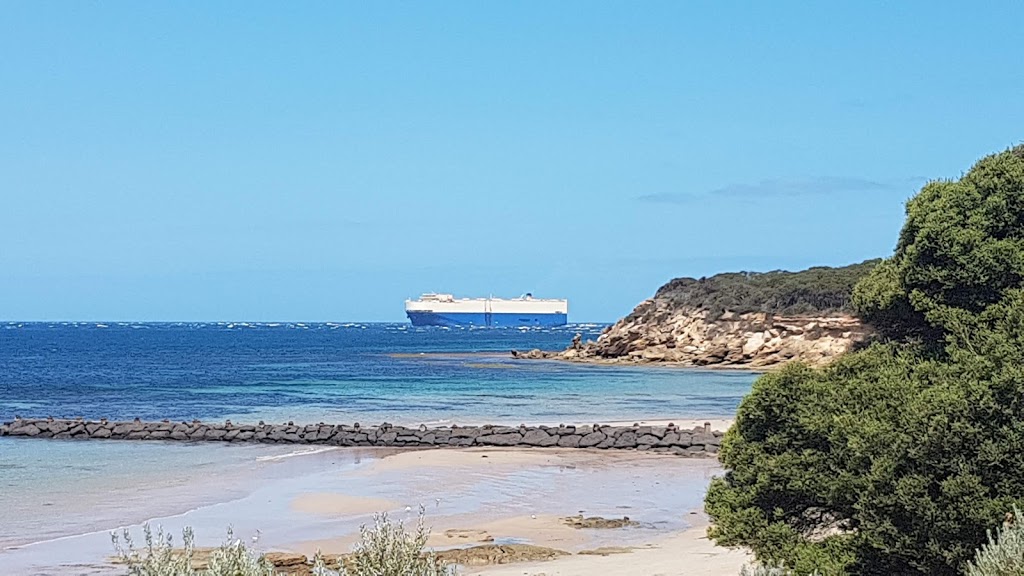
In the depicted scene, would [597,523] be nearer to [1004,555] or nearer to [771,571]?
[771,571]

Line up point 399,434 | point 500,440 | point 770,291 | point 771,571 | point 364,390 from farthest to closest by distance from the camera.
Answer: point 770,291 → point 364,390 → point 399,434 → point 500,440 → point 771,571

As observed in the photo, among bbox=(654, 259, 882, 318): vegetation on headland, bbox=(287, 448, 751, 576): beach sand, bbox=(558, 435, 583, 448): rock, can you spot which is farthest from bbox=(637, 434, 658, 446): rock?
bbox=(654, 259, 882, 318): vegetation on headland

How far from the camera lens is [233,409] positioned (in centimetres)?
3762

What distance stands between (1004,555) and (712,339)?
65722mm

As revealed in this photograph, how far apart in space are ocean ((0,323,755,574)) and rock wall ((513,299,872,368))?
166 inches

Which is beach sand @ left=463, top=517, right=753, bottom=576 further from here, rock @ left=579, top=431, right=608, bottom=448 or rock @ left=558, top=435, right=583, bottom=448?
rock @ left=558, top=435, right=583, bottom=448

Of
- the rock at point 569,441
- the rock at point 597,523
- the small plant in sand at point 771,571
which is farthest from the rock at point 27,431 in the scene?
the small plant in sand at point 771,571

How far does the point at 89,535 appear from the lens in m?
13.8

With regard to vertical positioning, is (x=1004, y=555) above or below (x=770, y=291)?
below

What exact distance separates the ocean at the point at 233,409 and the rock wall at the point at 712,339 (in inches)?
166

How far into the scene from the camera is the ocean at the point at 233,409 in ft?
52.7

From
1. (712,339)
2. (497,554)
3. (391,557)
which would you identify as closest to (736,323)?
(712,339)

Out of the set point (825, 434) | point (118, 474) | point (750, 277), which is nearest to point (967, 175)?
point (825, 434)

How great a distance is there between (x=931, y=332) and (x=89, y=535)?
1045cm
